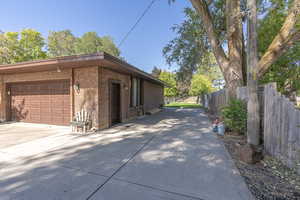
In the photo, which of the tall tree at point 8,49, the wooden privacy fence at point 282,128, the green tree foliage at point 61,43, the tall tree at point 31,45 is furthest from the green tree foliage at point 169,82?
the wooden privacy fence at point 282,128

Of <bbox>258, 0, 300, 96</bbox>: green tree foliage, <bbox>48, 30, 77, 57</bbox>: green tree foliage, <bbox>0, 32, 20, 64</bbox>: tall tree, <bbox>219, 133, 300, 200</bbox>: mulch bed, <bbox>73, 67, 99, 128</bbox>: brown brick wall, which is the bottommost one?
<bbox>219, 133, 300, 200</bbox>: mulch bed

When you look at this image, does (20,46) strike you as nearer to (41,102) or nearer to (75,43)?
(41,102)

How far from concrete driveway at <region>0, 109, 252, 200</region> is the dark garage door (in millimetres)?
2764

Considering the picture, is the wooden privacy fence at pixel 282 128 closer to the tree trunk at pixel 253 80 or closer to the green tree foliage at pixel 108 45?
the tree trunk at pixel 253 80

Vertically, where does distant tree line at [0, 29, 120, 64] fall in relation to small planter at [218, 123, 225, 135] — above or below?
above

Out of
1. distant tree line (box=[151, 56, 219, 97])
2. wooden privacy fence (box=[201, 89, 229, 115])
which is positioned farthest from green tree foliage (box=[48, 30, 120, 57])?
wooden privacy fence (box=[201, 89, 229, 115])

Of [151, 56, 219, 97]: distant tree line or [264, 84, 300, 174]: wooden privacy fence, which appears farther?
[151, 56, 219, 97]: distant tree line

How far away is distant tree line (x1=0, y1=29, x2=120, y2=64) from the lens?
1504 centimetres

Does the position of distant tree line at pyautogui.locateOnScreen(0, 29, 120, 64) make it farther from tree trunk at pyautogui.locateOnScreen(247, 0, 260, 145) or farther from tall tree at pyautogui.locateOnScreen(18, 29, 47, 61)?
tree trunk at pyautogui.locateOnScreen(247, 0, 260, 145)

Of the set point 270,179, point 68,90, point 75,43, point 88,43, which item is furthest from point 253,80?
point 75,43

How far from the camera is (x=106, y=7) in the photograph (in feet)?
34.1

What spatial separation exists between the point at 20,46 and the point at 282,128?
23.2 m

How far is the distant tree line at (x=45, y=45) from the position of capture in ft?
49.4

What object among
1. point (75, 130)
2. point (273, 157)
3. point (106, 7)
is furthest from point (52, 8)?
point (273, 157)
